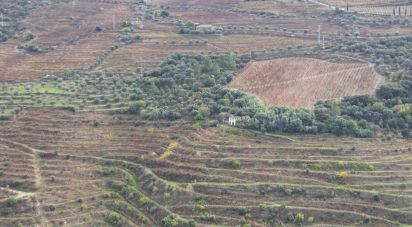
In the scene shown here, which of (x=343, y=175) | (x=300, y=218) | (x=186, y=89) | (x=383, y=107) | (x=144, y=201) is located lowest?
(x=300, y=218)

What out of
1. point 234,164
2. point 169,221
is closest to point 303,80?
point 234,164

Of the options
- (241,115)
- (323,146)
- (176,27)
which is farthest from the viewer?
(176,27)

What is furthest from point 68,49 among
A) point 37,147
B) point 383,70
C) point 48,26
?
point 383,70

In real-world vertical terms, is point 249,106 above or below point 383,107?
below

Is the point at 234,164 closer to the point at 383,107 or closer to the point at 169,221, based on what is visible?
the point at 169,221

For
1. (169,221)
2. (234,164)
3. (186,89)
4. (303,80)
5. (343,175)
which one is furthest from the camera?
(303,80)

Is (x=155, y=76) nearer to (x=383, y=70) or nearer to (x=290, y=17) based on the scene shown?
(x=383, y=70)

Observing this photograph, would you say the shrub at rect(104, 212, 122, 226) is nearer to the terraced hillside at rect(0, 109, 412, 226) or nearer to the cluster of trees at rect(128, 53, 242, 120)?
the terraced hillside at rect(0, 109, 412, 226)

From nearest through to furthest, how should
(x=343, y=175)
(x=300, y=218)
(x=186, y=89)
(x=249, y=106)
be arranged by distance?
(x=300, y=218), (x=343, y=175), (x=249, y=106), (x=186, y=89)

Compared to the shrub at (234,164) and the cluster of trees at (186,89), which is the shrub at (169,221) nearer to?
the shrub at (234,164)
